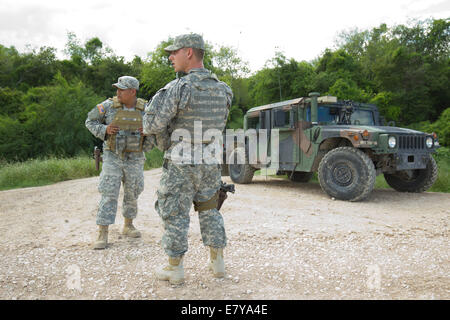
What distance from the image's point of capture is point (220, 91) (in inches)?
94.0

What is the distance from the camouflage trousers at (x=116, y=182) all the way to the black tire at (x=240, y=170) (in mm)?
4308

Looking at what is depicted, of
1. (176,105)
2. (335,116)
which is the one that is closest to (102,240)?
(176,105)

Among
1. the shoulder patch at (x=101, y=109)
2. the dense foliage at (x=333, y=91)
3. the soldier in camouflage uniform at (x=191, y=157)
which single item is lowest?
the soldier in camouflage uniform at (x=191, y=157)

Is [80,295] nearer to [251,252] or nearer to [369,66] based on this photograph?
[251,252]

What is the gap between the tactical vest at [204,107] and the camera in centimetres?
230

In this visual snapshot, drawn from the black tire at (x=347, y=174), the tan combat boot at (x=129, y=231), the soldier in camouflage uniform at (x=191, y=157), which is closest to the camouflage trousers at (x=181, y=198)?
the soldier in camouflage uniform at (x=191, y=157)

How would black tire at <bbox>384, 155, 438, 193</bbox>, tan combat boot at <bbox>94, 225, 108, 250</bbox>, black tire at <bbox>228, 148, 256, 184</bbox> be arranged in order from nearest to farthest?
tan combat boot at <bbox>94, 225, 108, 250</bbox> < black tire at <bbox>384, 155, 438, 193</bbox> < black tire at <bbox>228, 148, 256, 184</bbox>

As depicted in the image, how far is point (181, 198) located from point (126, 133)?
51.1 inches

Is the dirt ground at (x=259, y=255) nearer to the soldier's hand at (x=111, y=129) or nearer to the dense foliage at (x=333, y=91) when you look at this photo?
the soldier's hand at (x=111, y=129)

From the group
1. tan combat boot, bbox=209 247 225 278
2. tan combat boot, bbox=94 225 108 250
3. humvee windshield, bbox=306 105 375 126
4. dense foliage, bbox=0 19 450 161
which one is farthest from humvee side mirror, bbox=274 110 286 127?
dense foliage, bbox=0 19 450 161

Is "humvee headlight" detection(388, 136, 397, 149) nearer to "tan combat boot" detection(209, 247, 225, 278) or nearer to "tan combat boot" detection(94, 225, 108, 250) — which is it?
"tan combat boot" detection(209, 247, 225, 278)

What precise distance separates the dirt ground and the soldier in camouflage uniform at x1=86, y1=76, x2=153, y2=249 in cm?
39

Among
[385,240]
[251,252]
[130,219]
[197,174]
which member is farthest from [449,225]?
[130,219]

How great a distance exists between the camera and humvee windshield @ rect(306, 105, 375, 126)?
6.39 m
